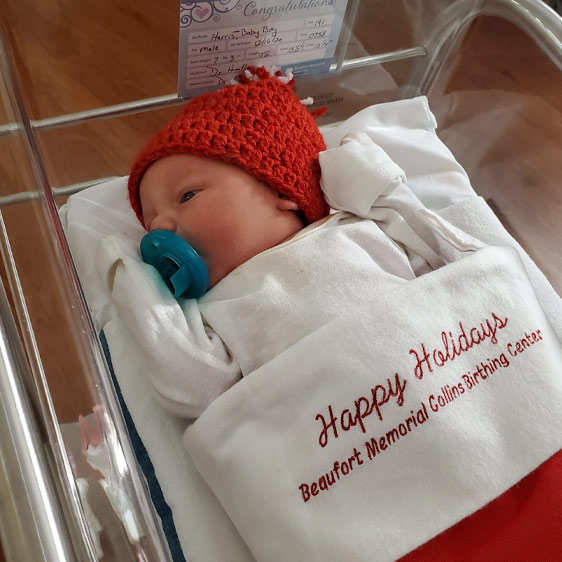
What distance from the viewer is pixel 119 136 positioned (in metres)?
1.04

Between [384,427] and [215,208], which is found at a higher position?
[215,208]

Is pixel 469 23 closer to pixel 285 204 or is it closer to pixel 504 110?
pixel 504 110

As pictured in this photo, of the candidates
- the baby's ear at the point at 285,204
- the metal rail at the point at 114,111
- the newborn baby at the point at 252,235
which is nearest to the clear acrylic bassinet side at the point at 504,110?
the metal rail at the point at 114,111

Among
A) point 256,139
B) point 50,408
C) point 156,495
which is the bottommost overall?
point 156,495

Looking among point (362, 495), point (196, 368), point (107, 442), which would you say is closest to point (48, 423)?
point (107, 442)

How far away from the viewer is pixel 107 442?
550 millimetres

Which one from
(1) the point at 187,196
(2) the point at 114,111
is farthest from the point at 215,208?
(2) the point at 114,111

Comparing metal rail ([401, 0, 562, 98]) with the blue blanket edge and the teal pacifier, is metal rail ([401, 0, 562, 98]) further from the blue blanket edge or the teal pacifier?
the blue blanket edge

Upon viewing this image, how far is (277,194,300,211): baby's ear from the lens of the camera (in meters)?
0.78

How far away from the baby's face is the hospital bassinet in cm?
13

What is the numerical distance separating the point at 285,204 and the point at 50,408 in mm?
370

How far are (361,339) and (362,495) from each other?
15 centimetres

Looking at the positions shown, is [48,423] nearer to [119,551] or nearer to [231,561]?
[119,551]

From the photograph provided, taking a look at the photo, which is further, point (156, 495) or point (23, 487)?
point (156, 495)
